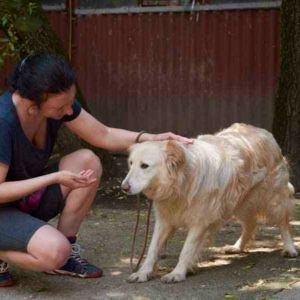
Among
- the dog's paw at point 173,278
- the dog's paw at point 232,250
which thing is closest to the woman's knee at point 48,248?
the dog's paw at point 173,278

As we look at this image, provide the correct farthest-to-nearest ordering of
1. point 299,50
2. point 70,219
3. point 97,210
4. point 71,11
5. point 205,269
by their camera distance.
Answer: point 71,11 < point 299,50 < point 97,210 < point 205,269 < point 70,219

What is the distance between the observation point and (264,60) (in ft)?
33.8

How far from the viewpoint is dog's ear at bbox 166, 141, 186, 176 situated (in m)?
4.59

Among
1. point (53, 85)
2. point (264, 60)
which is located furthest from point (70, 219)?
point (264, 60)

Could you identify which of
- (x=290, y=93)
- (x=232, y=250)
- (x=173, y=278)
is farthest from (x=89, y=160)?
(x=290, y=93)

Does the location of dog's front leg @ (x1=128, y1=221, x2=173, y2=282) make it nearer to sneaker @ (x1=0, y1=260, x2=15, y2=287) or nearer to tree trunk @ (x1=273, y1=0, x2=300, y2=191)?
sneaker @ (x1=0, y1=260, x2=15, y2=287)

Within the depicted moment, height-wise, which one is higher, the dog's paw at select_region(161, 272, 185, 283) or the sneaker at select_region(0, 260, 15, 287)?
the sneaker at select_region(0, 260, 15, 287)

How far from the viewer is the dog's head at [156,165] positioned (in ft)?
15.0

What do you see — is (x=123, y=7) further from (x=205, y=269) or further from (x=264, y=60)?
(x=205, y=269)

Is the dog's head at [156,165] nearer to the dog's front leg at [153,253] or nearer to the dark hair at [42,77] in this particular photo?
the dog's front leg at [153,253]

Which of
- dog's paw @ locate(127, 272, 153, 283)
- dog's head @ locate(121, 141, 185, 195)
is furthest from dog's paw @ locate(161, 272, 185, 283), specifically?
dog's head @ locate(121, 141, 185, 195)

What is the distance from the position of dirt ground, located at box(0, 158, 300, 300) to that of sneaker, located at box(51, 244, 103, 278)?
4cm

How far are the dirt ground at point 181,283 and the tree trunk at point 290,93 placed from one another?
78.1 inches

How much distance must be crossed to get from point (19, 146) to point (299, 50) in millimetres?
4561
